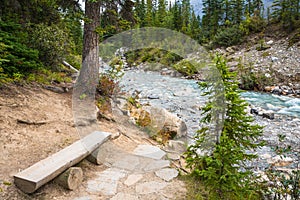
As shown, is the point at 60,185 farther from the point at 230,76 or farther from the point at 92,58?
the point at 92,58

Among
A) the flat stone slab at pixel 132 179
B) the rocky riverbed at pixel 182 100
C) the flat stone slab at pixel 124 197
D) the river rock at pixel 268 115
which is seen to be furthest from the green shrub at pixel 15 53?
the river rock at pixel 268 115

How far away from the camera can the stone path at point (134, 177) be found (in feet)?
6.56

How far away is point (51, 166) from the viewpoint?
1985 mm

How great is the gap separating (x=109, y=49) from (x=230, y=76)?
1.52 m

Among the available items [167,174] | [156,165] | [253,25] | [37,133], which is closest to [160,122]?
[156,165]

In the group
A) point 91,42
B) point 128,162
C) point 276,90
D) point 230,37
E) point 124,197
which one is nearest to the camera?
point 124,197

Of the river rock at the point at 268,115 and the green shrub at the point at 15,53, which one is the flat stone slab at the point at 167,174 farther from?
the river rock at the point at 268,115

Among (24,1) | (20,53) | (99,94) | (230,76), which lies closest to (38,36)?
(20,53)

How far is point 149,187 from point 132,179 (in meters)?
0.23

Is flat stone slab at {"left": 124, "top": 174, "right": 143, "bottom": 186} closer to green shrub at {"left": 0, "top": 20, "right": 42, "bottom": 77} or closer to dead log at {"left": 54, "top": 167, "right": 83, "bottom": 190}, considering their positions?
dead log at {"left": 54, "top": 167, "right": 83, "bottom": 190}

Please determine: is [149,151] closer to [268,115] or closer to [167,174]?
[167,174]

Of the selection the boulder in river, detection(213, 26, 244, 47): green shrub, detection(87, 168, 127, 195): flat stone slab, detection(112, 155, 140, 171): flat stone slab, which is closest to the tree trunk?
the boulder in river

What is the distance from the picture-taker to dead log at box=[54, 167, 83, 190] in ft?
6.54

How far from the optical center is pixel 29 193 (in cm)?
183
